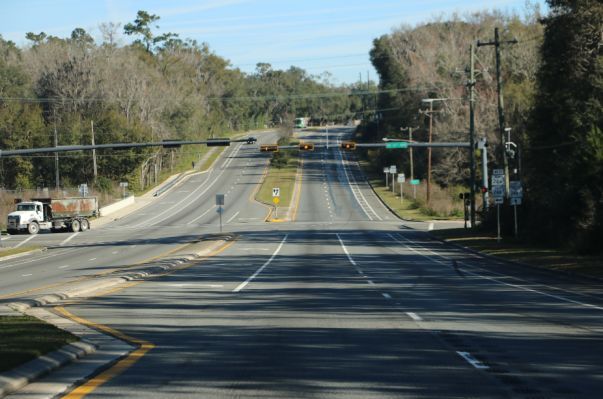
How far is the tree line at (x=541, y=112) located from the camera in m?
40.8

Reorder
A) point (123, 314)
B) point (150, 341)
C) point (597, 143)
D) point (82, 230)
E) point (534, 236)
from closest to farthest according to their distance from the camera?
point (150, 341)
point (123, 314)
point (597, 143)
point (534, 236)
point (82, 230)

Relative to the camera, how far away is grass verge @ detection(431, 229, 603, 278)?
1246 inches

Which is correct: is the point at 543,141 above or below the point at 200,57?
below

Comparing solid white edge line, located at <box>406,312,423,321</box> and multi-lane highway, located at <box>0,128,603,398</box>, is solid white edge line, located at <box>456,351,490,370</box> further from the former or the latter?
solid white edge line, located at <box>406,312,423,321</box>

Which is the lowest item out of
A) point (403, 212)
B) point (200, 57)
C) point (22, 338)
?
point (403, 212)

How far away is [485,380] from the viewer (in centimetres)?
1034

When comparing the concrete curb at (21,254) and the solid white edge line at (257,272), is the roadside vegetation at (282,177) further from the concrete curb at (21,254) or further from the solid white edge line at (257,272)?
the solid white edge line at (257,272)

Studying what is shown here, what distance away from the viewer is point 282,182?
119m

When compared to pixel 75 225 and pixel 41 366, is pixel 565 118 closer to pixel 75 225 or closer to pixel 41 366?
pixel 75 225

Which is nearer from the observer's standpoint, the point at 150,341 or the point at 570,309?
the point at 150,341

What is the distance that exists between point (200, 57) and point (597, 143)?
16155 cm

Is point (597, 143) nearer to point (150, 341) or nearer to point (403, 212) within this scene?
point (150, 341)

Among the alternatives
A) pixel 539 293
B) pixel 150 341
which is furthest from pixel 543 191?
pixel 150 341

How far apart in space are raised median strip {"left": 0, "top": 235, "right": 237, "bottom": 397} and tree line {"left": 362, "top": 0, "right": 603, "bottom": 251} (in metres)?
17.5
